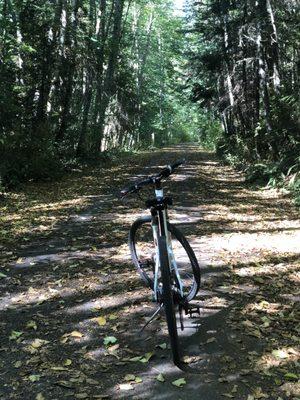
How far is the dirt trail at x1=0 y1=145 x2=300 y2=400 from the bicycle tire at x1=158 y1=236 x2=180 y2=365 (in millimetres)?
187

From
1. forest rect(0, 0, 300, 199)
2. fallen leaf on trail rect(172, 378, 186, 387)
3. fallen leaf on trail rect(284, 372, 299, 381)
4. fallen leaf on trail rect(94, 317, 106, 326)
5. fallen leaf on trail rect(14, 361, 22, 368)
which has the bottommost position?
fallen leaf on trail rect(284, 372, 299, 381)

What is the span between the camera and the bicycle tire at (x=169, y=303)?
374 centimetres

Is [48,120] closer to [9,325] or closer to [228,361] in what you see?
[9,325]

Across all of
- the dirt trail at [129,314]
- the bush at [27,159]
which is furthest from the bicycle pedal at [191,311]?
the bush at [27,159]

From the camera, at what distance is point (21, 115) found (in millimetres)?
14328

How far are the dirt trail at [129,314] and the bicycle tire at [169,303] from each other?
0.19m

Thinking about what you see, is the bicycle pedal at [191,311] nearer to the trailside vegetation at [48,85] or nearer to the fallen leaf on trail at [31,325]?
the fallen leaf on trail at [31,325]

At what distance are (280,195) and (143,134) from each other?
3649 centimetres

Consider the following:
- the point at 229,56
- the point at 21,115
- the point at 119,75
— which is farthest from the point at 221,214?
the point at 119,75

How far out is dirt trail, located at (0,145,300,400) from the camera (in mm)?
3615

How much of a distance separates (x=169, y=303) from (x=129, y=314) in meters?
1.20

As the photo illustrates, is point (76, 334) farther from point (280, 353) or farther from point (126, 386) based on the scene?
point (280, 353)

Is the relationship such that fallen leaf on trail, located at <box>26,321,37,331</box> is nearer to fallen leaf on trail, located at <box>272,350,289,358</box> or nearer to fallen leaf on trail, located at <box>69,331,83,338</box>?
fallen leaf on trail, located at <box>69,331,83,338</box>

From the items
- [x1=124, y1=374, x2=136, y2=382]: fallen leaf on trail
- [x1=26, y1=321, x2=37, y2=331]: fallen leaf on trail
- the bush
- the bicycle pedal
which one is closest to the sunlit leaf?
[x1=26, y1=321, x2=37, y2=331]: fallen leaf on trail
